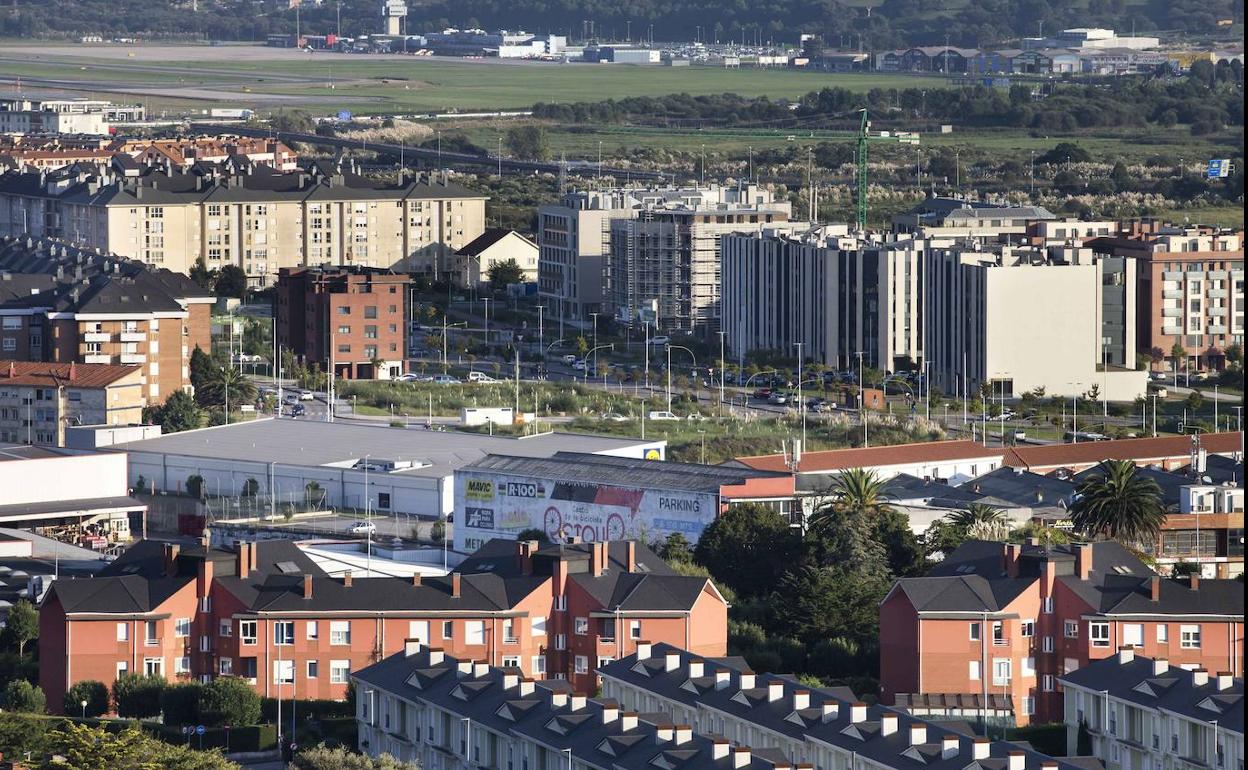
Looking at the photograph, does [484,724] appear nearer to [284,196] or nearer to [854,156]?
[284,196]

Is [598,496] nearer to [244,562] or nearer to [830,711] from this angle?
[244,562]

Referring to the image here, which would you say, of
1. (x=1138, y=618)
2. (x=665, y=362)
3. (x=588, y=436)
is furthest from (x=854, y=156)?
(x=1138, y=618)

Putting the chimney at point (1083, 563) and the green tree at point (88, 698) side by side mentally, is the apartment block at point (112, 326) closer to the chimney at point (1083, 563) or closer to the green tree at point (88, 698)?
the green tree at point (88, 698)

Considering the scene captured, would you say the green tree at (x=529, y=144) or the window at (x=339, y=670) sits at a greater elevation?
the green tree at (x=529, y=144)

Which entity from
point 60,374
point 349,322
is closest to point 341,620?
point 60,374

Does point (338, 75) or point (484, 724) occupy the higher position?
point (338, 75)

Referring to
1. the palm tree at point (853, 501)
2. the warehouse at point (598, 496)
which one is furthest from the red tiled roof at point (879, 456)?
the palm tree at point (853, 501)
